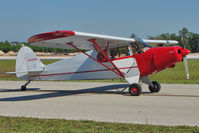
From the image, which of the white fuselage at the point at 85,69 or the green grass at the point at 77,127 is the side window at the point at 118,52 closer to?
the white fuselage at the point at 85,69

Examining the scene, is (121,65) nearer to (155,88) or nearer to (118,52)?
(118,52)

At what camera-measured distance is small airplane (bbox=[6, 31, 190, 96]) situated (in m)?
10.3

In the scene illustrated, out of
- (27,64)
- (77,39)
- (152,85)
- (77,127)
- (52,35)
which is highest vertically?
(52,35)

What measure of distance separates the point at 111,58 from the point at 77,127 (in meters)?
6.26

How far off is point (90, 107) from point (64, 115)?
1.33 metres

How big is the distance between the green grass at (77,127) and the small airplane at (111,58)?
3939 mm

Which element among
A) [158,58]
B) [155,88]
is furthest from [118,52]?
[155,88]

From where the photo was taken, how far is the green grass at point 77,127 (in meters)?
5.40

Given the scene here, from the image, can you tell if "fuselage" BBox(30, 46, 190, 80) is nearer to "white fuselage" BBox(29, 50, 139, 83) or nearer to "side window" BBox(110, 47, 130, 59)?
"white fuselage" BBox(29, 50, 139, 83)

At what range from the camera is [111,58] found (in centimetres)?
1173

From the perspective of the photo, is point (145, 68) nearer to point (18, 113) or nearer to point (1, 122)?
point (18, 113)

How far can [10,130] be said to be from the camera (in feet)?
18.5

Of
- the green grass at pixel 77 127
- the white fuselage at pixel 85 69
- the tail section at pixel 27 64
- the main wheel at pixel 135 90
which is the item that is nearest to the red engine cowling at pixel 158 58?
the white fuselage at pixel 85 69

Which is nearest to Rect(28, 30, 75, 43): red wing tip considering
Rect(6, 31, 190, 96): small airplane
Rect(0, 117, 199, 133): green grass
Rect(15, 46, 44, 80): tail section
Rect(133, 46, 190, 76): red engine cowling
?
Rect(6, 31, 190, 96): small airplane
